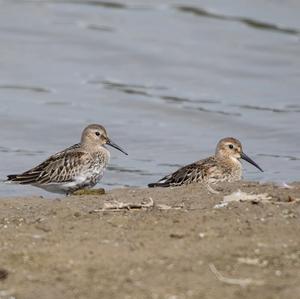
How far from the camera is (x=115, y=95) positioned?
16.6 meters

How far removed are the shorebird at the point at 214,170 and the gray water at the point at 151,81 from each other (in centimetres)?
88

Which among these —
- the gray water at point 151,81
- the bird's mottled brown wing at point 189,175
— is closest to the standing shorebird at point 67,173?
the gray water at point 151,81

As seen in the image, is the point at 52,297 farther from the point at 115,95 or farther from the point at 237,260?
the point at 115,95

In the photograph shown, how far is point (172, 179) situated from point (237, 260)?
4504 mm

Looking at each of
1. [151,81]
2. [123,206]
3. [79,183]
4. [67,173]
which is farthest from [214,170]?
[151,81]

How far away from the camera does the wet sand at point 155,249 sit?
6359 mm

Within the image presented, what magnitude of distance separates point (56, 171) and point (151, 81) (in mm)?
6114

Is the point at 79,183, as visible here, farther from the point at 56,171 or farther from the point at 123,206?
the point at 123,206

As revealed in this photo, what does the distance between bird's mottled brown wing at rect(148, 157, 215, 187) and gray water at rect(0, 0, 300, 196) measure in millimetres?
1294

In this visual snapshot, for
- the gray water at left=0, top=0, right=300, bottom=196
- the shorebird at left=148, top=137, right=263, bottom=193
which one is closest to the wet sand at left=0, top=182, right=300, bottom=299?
the shorebird at left=148, top=137, right=263, bottom=193

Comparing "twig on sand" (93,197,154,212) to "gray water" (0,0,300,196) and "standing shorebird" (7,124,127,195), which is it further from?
"gray water" (0,0,300,196)

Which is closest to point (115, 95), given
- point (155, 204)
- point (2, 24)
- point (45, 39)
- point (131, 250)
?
point (45, 39)

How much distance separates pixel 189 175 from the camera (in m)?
11.2

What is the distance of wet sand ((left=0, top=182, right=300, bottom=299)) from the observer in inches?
250
